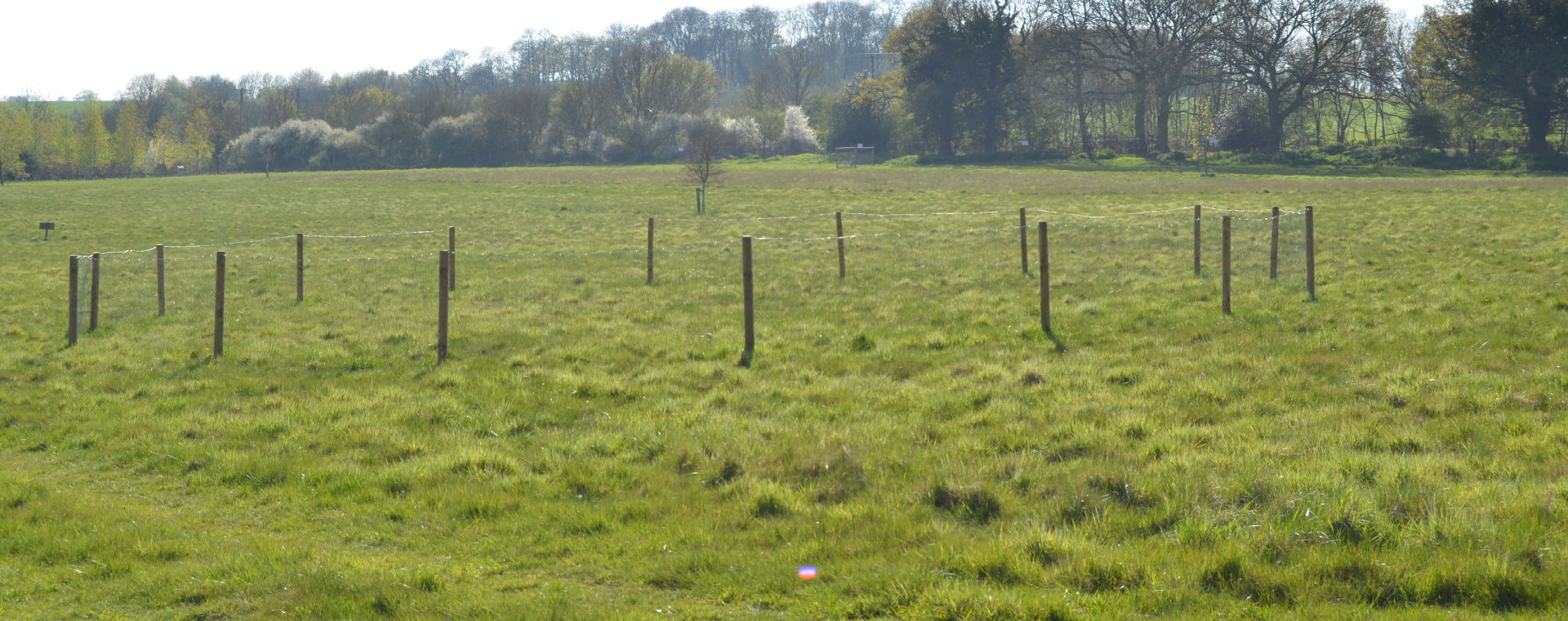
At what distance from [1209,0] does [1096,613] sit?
244 feet

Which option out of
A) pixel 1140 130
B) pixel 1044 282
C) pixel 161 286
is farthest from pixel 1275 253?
pixel 1140 130

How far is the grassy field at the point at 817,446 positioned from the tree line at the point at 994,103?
53.1m

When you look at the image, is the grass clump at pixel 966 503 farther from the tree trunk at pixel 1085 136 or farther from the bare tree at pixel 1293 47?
the tree trunk at pixel 1085 136

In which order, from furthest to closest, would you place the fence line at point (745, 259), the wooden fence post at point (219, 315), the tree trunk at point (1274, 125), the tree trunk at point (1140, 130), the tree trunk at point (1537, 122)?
the tree trunk at point (1140, 130), the tree trunk at point (1274, 125), the tree trunk at point (1537, 122), the wooden fence post at point (219, 315), the fence line at point (745, 259)

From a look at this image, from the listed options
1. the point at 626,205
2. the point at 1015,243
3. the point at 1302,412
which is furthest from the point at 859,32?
the point at 1302,412

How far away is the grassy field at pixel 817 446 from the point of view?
5.70m

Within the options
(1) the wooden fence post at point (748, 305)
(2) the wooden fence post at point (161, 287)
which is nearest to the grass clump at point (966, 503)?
(1) the wooden fence post at point (748, 305)

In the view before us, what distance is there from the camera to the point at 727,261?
22922 millimetres

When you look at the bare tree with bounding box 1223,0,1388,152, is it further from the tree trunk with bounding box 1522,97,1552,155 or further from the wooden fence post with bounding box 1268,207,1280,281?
the wooden fence post with bounding box 1268,207,1280,281

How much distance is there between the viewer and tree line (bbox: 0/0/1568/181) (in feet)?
214

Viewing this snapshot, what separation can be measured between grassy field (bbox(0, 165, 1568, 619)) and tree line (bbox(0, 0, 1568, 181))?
53.1m

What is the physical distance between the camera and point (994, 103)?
83562mm

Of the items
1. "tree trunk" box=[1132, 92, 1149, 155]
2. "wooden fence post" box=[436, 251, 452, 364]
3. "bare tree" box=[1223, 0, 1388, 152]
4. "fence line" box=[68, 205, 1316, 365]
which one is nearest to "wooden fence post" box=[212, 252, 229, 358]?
"fence line" box=[68, 205, 1316, 365]

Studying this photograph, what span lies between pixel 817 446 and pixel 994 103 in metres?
78.7
